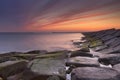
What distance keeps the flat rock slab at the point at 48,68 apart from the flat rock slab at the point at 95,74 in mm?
454

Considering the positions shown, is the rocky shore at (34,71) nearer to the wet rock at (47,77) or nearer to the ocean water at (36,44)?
the wet rock at (47,77)

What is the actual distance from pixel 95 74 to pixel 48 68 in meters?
1.29

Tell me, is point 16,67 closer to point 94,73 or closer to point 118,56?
point 94,73

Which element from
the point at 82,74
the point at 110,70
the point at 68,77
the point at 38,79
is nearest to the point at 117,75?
the point at 110,70

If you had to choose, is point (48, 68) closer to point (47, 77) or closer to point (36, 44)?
point (47, 77)

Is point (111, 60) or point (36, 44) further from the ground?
point (111, 60)

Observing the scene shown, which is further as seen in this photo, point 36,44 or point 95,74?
point 36,44

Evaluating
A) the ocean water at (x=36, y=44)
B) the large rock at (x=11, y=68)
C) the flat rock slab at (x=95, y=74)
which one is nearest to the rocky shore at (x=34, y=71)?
the large rock at (x=11, y=68)

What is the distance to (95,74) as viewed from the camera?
469cm

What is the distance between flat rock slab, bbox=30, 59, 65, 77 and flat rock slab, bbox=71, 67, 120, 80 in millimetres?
454

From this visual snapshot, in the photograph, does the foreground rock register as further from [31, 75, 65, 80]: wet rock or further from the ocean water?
the ocean water

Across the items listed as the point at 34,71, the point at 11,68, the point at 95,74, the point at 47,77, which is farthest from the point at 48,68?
the point at 95,74

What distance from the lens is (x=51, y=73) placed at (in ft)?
16.5

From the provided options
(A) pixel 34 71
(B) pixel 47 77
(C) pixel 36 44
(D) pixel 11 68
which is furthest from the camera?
(C) pixel 36 44
